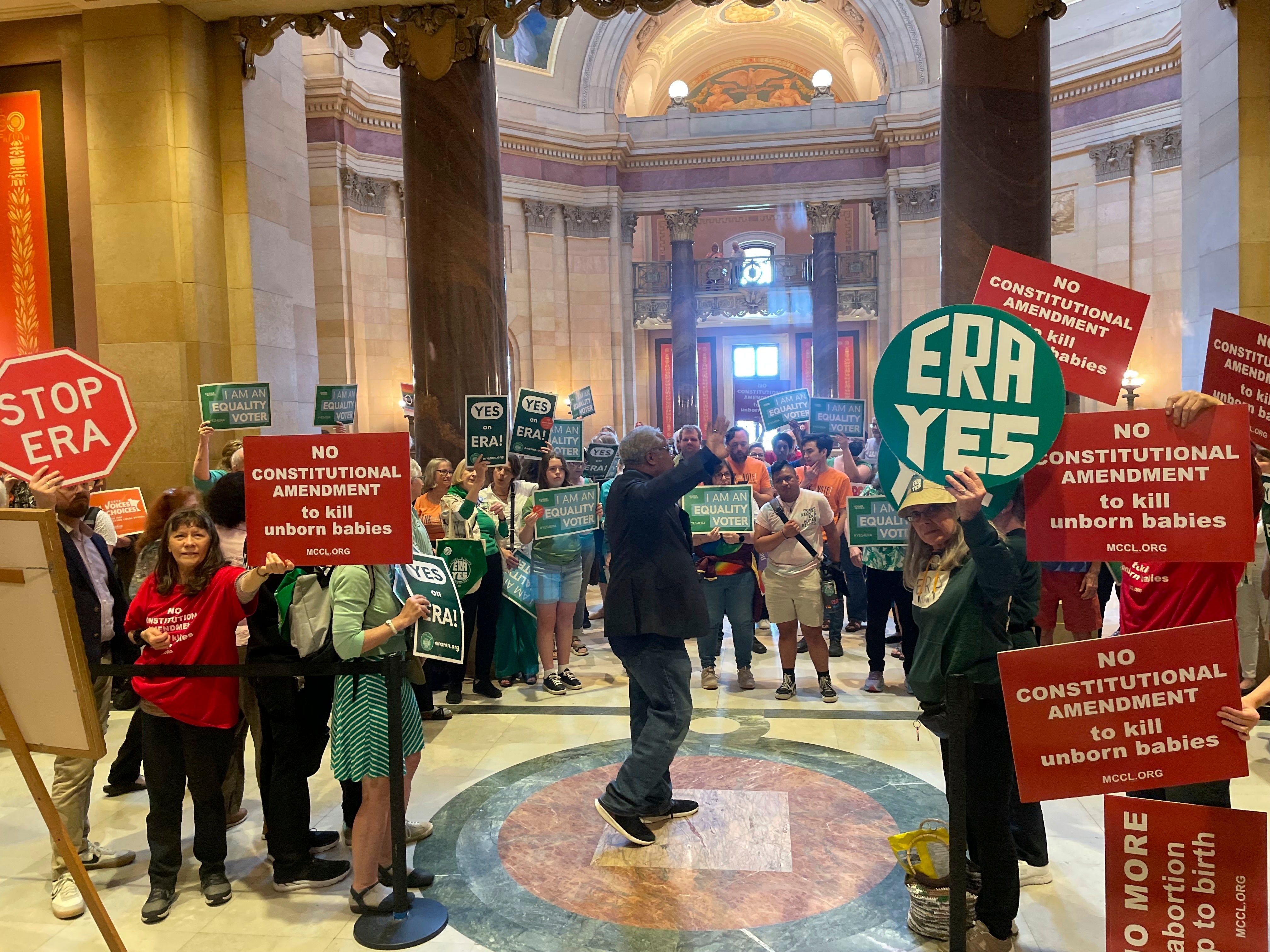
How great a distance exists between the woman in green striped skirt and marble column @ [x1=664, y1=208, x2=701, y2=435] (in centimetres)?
1835

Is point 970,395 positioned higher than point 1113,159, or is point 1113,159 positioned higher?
point 1113,159

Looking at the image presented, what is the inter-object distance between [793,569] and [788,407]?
2781mm

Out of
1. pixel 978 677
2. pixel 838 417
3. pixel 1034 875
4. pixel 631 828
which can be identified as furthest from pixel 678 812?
pixel 838 417

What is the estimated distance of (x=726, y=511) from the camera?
706 centimetres

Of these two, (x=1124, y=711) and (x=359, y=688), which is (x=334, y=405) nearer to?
(x=359, y=688)

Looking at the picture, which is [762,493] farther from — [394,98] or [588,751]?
[394,98]

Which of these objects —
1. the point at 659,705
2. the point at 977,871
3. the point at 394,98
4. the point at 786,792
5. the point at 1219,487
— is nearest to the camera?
the point at 1219,487

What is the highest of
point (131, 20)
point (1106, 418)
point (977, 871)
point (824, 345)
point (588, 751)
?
point (131, 20)

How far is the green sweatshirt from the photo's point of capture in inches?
122

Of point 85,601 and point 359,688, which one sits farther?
point 85,601

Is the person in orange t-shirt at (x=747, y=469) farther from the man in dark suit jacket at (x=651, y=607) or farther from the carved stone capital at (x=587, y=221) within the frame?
the carved stone capital at (x=587, y=221)

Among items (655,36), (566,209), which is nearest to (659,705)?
(566,209)

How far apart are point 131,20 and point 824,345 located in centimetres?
1645

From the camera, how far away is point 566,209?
20797 millimetres
